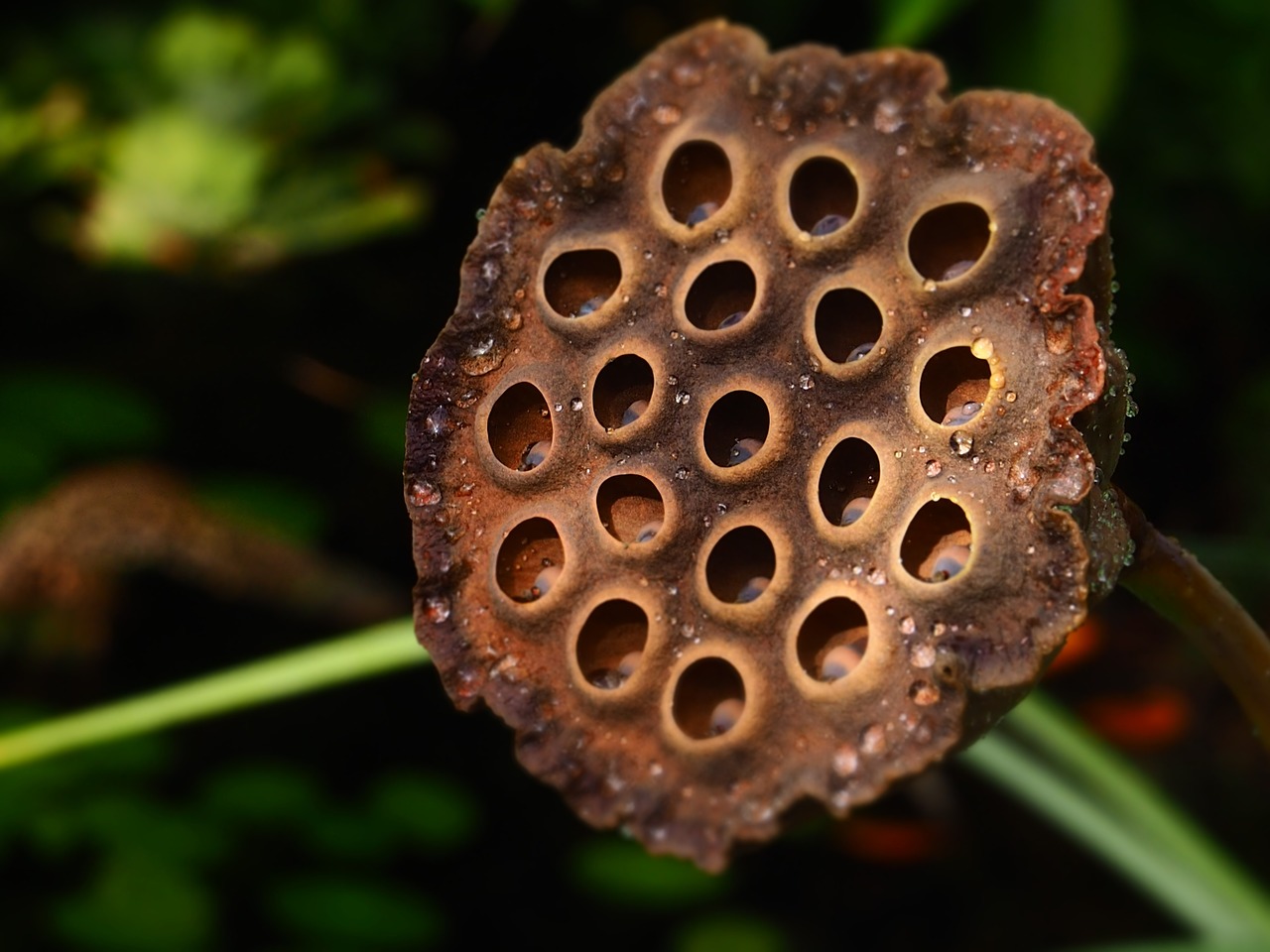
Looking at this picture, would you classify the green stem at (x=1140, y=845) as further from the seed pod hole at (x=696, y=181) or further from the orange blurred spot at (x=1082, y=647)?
the seed pod hole at (x=696, y=181)

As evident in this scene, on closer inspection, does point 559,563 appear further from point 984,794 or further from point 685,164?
point 984,794

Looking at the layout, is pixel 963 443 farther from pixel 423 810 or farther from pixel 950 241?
pixel 423 810

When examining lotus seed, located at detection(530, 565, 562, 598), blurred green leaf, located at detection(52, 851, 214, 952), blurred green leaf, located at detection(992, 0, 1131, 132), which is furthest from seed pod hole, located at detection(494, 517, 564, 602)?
blurred green leaf, located at detection(52, 851, 214, 952)

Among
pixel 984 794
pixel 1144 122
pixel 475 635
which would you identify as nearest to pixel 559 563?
pixel 475 635

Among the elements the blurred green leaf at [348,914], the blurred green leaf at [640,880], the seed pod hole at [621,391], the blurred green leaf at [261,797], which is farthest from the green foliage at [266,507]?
the seed pod hole at [621,391]

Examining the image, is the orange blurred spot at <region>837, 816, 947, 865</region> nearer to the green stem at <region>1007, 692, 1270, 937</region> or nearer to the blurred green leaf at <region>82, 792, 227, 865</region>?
the green stem at <region>1007, 692, 1270, 937</region>

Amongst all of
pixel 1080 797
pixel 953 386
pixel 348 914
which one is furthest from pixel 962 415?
pixel 348 914
